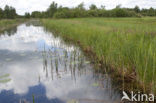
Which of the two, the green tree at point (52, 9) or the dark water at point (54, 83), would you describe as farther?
the green tree at point (52, 9)

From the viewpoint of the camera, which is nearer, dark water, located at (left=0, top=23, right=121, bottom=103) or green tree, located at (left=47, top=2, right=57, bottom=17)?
dark water, located at (left=0, top=23, right=121, bottom=103)

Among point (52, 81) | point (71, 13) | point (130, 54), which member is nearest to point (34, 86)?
point (52, 81)

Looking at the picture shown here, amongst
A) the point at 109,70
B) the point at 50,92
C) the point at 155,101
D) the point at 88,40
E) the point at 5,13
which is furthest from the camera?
the point at 5,13

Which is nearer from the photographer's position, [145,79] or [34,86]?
[145,79]

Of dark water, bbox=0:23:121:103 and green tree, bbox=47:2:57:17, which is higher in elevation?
green tree, bbox=47:2:57:17

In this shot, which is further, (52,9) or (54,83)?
(52,9)

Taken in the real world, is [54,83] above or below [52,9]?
below

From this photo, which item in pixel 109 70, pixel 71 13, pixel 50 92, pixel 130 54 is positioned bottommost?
pixel 50 92

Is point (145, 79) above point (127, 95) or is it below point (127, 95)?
above

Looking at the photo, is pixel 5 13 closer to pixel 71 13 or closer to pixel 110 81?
pixel 71 13

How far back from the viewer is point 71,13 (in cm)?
3541

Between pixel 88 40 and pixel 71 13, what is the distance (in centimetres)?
3148

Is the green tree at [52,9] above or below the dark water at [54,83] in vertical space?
above

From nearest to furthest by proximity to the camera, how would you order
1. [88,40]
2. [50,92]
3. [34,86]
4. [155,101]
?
[155,101]
[50,92]
[34,86]
[88,40]
